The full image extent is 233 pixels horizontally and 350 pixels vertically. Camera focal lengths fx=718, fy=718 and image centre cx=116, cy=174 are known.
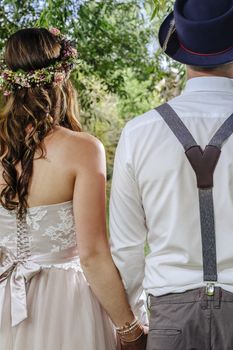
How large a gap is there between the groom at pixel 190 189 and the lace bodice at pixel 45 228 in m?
0.39

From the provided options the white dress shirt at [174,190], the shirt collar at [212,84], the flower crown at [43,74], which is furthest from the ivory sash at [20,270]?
the shirt collar at [212,84]

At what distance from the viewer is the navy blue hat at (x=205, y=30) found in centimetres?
229

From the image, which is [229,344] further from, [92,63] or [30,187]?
[92,63]

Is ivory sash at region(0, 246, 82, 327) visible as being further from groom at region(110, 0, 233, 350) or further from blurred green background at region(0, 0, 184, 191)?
blurred green background at region(0, 0, 184, 191)

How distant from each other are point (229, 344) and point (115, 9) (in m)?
6.41

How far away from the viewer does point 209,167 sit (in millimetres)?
2184

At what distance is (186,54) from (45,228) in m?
0.88

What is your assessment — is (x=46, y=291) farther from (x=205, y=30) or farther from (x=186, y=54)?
(x=205, y=30)

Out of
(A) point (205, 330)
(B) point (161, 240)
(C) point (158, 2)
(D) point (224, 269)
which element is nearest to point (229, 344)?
(A) point (205, 330)

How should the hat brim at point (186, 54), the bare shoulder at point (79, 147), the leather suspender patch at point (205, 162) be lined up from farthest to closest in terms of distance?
the bare shoulder at point (79, 147), the hat brim at point (186, 54), the leather suspender patch at point (205, 162)

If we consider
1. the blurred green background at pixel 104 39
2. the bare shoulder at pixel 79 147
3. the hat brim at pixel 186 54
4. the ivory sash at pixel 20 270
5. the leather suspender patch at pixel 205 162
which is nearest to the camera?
the leather suspender patch at pixel 205 162

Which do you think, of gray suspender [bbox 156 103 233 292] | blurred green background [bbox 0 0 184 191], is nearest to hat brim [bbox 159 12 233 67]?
gray suspender [bbox 156 103 233 292]

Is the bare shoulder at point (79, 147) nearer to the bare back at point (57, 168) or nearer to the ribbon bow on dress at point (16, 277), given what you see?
the bare back at point (57, 168)

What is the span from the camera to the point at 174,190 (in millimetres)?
2227
